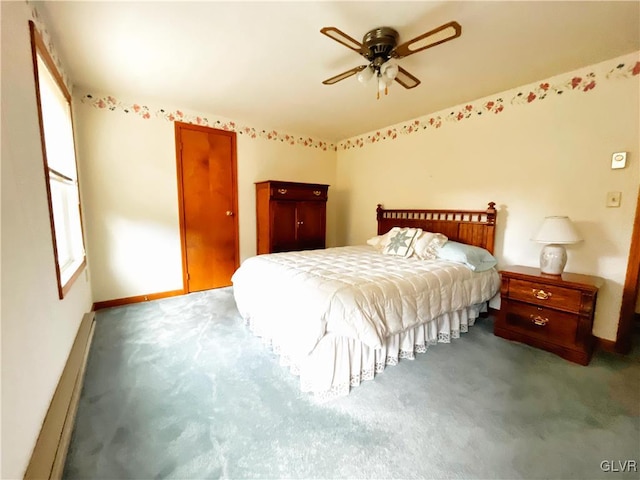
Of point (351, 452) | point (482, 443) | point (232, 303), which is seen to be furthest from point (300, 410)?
point (232, 303)

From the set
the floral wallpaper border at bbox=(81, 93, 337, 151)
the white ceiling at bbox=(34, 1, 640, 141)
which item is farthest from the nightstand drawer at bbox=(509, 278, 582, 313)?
the floral wallpaper border at bbox=(81, 93, 337, 151)

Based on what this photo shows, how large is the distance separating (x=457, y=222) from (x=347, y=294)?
205 cm

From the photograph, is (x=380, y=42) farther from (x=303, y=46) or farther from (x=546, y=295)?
(x=546, y=295)

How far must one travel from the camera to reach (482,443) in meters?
1.27

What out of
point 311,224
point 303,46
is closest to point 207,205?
point 311,224

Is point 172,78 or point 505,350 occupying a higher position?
point 172,78

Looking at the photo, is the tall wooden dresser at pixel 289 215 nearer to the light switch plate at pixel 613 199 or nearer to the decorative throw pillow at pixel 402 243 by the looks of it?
the decorative throw pillow at pixel 402 243

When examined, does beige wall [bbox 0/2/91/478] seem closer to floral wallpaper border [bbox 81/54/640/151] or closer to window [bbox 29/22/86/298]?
window [bbox 29/22/86/298]

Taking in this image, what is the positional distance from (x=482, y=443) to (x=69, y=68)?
396 centimetres

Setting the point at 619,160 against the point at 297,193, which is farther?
the point at 297,193

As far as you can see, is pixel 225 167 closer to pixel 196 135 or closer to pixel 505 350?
pixel 196 135

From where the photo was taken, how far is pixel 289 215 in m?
3.71

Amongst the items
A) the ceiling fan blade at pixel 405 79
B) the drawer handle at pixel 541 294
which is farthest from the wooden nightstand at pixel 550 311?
the ceiling fan blade at pixel 405 79

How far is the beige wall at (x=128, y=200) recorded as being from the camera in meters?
2.83
